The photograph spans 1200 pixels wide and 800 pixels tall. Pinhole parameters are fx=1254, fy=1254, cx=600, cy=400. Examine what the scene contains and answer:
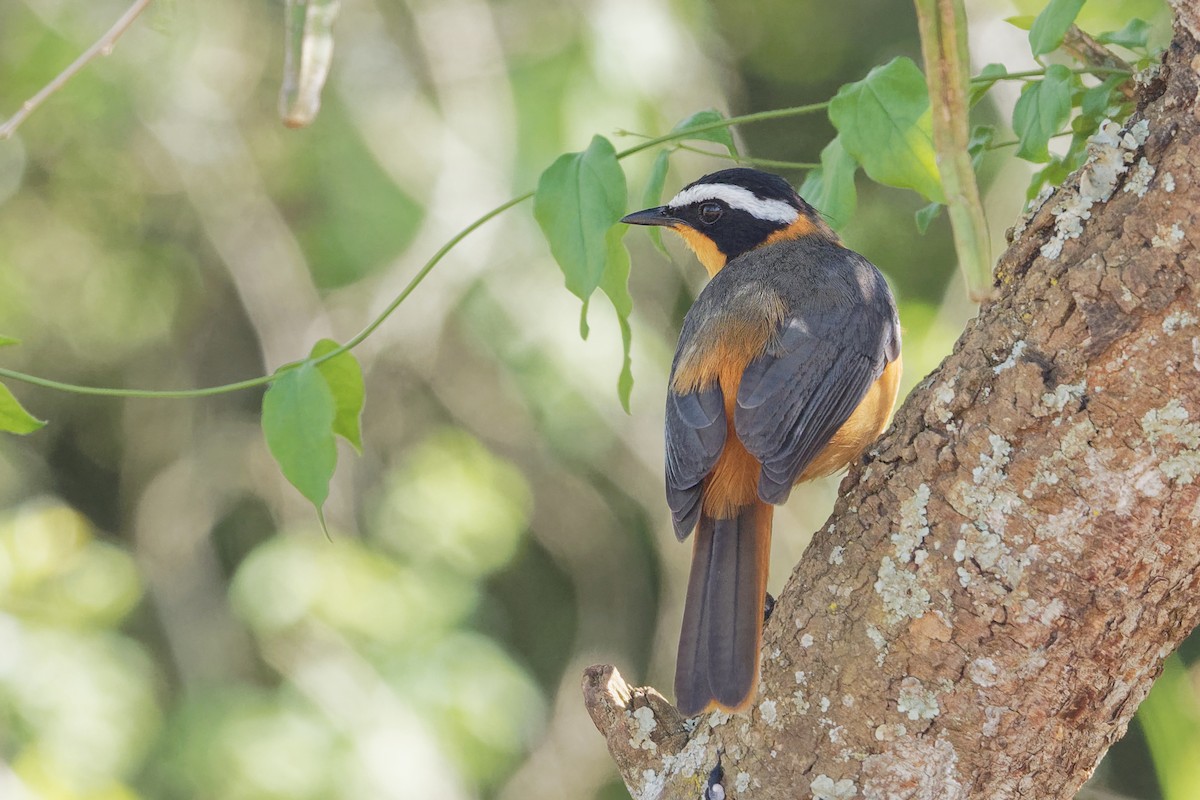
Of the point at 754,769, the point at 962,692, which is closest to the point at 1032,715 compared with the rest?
the point at 962,692

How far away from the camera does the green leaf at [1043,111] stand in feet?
6.95

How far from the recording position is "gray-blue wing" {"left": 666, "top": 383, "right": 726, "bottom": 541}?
2771 millimetres

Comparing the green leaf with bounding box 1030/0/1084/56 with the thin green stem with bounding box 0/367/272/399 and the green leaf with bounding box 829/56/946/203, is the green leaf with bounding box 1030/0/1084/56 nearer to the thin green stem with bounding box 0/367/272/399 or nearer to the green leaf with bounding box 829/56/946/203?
the green leaf with bounding box 829/56/946/203

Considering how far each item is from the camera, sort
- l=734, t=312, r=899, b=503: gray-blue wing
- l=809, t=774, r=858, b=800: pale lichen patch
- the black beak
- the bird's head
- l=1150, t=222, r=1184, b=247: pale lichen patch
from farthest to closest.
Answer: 1. the bird's head
2. the black beak
3. l=734, t=312, r=899, b=503: gray-blue wing
4. l=809, t=774, r=858, b=800: pale lichen patch
5. l=1150, t=222, r=1184, b=247: pale lichen patch

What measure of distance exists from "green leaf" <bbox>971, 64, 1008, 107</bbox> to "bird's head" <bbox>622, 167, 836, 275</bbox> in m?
1.28

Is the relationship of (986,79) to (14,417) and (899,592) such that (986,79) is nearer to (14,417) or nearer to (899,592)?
(899,592)

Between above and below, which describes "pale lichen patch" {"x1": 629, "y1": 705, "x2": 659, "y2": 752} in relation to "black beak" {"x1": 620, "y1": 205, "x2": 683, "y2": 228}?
below

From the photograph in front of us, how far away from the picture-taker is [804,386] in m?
2.89

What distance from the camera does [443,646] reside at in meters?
5.35

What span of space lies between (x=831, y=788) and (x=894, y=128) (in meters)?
1.10

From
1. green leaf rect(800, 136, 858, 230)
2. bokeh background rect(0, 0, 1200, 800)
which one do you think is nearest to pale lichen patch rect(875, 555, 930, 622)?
green leaf rect(800, 136, 858, 230)

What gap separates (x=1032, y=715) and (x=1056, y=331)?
605 mm

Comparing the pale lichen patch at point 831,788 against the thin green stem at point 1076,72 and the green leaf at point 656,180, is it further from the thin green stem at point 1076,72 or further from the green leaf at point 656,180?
the thin green stem at point 1076,72

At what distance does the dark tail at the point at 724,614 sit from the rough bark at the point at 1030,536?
67 millimetres
